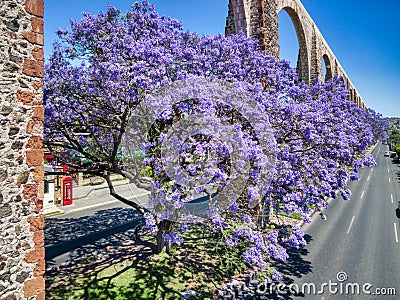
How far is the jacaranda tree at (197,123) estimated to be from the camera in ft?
15.0

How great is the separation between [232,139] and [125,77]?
7.77 ft

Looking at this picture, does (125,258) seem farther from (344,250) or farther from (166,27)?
(344,250)

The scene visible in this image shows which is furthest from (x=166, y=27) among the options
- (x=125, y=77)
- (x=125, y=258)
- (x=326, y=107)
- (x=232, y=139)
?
(x=125, y=258)

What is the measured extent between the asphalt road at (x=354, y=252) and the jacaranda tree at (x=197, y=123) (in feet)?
5.29

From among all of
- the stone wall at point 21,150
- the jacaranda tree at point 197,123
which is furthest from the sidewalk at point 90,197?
the stone wall at point 21,150

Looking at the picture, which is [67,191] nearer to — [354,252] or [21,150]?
[21,150]

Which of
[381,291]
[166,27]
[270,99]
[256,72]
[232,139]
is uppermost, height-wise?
[166,27]

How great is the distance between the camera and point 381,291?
6.24 m

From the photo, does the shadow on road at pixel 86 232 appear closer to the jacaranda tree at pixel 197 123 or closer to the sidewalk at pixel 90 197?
the sidewalk at pixel 90 197

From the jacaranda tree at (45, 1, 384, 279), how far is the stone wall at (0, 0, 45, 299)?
1.58 meters

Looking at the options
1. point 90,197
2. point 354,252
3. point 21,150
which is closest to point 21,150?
point 21,150

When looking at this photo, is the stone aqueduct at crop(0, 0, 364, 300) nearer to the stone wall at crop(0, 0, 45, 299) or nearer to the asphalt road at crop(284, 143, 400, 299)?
the stone wall at crop(0, 0, 45, 299)

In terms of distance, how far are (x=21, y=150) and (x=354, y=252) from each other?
9.02 m

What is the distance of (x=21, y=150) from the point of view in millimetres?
3494
